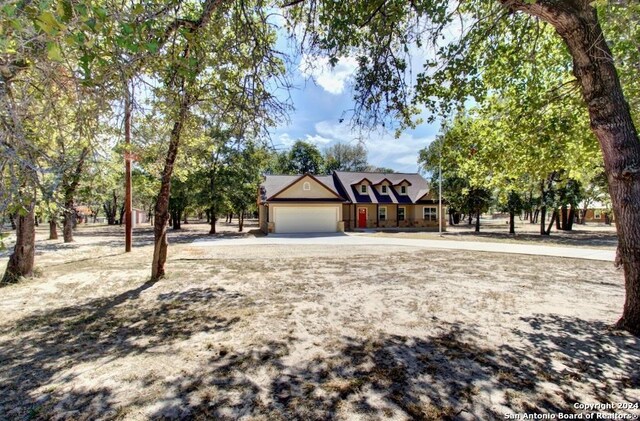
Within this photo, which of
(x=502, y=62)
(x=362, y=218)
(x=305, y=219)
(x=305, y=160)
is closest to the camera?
(x=502, y=62)

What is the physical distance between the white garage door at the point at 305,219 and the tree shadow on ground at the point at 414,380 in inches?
766

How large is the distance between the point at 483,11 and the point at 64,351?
28.1ft

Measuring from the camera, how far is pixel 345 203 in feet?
92.4

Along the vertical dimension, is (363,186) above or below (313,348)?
above

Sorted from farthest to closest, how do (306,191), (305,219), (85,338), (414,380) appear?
1. (306,191)
2. (305,219)
3. (85,338)
4. (414,380)

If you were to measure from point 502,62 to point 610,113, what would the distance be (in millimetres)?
2861

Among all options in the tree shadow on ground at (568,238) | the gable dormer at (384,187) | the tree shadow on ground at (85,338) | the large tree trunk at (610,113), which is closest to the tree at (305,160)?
the gable dormer at (384,187)

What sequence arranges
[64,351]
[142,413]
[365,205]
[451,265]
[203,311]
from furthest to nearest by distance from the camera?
[365,205]
[451,265]
[203,311]
[64,351]
[142,413]

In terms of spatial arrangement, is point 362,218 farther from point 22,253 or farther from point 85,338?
point 85,338

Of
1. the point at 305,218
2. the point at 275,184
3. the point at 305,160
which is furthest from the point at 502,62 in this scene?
the point at 305,160

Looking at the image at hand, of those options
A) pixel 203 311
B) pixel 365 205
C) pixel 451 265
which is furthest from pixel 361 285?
pixel 365 205

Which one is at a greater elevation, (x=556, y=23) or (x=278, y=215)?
(x=556, y=23)

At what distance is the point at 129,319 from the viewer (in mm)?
5074

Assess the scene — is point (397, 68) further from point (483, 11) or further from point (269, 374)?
point (269, 374)
